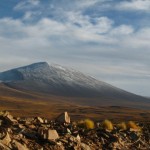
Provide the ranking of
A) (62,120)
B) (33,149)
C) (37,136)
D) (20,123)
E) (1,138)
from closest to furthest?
(1,138) → (33,149) → (37,136) → (20,123) → (62,120)

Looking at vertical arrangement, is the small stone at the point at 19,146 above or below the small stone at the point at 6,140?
below

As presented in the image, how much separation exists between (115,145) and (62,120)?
122 inches

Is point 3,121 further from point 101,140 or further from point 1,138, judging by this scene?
point 101,140

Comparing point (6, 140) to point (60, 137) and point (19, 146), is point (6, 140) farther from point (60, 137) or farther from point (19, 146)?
point (60, 137)

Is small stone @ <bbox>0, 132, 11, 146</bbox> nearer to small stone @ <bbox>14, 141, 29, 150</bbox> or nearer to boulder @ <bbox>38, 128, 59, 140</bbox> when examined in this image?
small stone @ <bbox>14, 141, 29, 150</bbox>

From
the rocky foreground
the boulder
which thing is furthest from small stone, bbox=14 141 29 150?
the boulder

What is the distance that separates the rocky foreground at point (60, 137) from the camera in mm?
14883

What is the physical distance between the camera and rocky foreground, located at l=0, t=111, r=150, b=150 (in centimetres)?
1488

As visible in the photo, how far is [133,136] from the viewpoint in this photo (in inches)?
816

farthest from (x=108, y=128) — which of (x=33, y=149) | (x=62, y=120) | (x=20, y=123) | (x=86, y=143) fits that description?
(x=33, y=149)

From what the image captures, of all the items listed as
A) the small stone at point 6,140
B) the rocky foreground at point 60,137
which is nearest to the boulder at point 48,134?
the rocky foreground at point 60,137

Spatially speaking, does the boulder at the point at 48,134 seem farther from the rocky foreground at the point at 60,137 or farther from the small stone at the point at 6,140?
the small stone at the point at 6,140

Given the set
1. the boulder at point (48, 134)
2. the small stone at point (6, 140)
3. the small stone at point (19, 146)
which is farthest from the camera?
the boulder at point (48, 134)

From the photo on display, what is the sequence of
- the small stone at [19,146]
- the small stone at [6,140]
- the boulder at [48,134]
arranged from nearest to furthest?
the small stone at [6,140] < the small stone at [19,146] < the boulder at [48,134]
